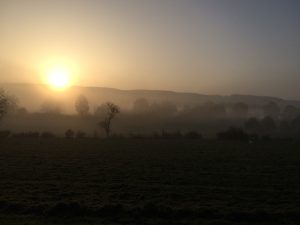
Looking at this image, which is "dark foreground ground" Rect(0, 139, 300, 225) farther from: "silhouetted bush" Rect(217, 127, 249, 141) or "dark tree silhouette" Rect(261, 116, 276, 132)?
"dark tree silhouette" Rect(261, 116, 276, 132)

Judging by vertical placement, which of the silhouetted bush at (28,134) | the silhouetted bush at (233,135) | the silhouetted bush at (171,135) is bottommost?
the silhouetted bush at (28,134)

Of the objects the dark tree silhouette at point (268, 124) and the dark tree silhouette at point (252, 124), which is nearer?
the dark tree silhouette at point (252, 124)

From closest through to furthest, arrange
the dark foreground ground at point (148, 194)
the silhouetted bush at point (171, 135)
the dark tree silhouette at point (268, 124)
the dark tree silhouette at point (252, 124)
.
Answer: the dark foreground ground at point (148, 194)
the silhouetted bush at point (171, 135)
the dark tree silhouette at point (252, 124)
the dark tree silhouette at point (268, 124)

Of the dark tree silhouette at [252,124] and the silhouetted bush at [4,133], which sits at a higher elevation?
the dark tree silhouette at [252,124]

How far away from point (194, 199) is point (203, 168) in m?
11.7

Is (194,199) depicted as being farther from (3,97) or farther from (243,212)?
(3,97)

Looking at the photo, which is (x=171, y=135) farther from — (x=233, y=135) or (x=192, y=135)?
(x=233, y=135)

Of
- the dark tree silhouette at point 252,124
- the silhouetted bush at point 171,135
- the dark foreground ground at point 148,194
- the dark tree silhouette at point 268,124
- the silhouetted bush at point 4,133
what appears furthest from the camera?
the dark tree silhouette at point 268,124

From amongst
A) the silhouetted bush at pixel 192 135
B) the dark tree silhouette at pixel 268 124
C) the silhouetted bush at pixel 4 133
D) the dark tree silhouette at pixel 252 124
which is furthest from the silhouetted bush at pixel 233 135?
the dark tree silhouette at pixel 268 124

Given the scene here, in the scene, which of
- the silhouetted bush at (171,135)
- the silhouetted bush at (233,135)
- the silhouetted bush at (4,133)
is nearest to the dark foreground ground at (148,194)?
the silhouetted bush at (4,133)

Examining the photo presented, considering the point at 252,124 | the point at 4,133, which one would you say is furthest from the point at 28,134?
the point at 252,124

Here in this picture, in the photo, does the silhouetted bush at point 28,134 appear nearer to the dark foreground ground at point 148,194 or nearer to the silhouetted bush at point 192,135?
the silhouetted bush at point 192,135

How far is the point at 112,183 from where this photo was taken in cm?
A: 2200

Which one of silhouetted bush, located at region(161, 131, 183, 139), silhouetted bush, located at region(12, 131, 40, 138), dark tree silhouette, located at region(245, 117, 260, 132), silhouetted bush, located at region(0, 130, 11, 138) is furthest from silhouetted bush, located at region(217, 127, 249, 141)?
dark tree silhouette, located at region(245, 117, 260, 132)
